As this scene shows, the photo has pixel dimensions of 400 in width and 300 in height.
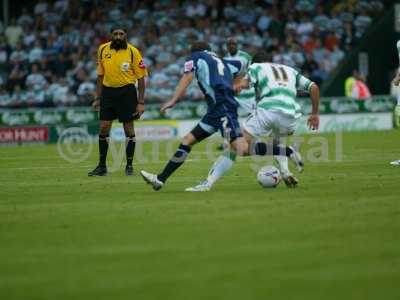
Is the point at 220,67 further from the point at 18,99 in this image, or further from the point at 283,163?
the point at 18,99

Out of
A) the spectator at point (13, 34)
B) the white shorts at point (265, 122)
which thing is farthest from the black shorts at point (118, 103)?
the spectator at point (13, 34)

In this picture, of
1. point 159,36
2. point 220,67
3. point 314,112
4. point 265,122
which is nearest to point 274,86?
point 265,122

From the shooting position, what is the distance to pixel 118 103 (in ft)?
59.2

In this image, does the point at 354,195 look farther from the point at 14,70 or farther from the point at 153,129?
the point at 14,70

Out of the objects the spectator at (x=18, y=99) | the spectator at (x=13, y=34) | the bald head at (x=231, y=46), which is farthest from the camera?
the spectator at (x=13, y=34)

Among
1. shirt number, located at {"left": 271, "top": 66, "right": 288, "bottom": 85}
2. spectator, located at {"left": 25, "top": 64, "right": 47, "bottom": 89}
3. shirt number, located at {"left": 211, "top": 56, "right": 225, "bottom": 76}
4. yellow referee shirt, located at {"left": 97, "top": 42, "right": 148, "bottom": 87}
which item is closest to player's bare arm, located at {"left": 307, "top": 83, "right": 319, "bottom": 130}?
shirt number, located at {"left": 271, "top": 66, "right": 288, "bottom": 85}

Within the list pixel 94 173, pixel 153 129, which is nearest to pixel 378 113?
pixel 153 129

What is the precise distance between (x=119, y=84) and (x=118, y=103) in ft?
1.04

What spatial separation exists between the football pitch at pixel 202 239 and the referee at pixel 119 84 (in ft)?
4.30

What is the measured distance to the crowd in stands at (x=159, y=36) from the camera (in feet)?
112

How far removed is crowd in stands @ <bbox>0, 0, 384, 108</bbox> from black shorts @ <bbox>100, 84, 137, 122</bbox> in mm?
15255

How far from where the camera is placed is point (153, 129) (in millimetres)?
31734

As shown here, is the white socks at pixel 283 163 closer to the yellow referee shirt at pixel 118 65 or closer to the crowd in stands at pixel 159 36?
the yellow referee shirt at pixel 118 65

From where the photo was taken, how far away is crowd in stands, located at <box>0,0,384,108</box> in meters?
34.1
